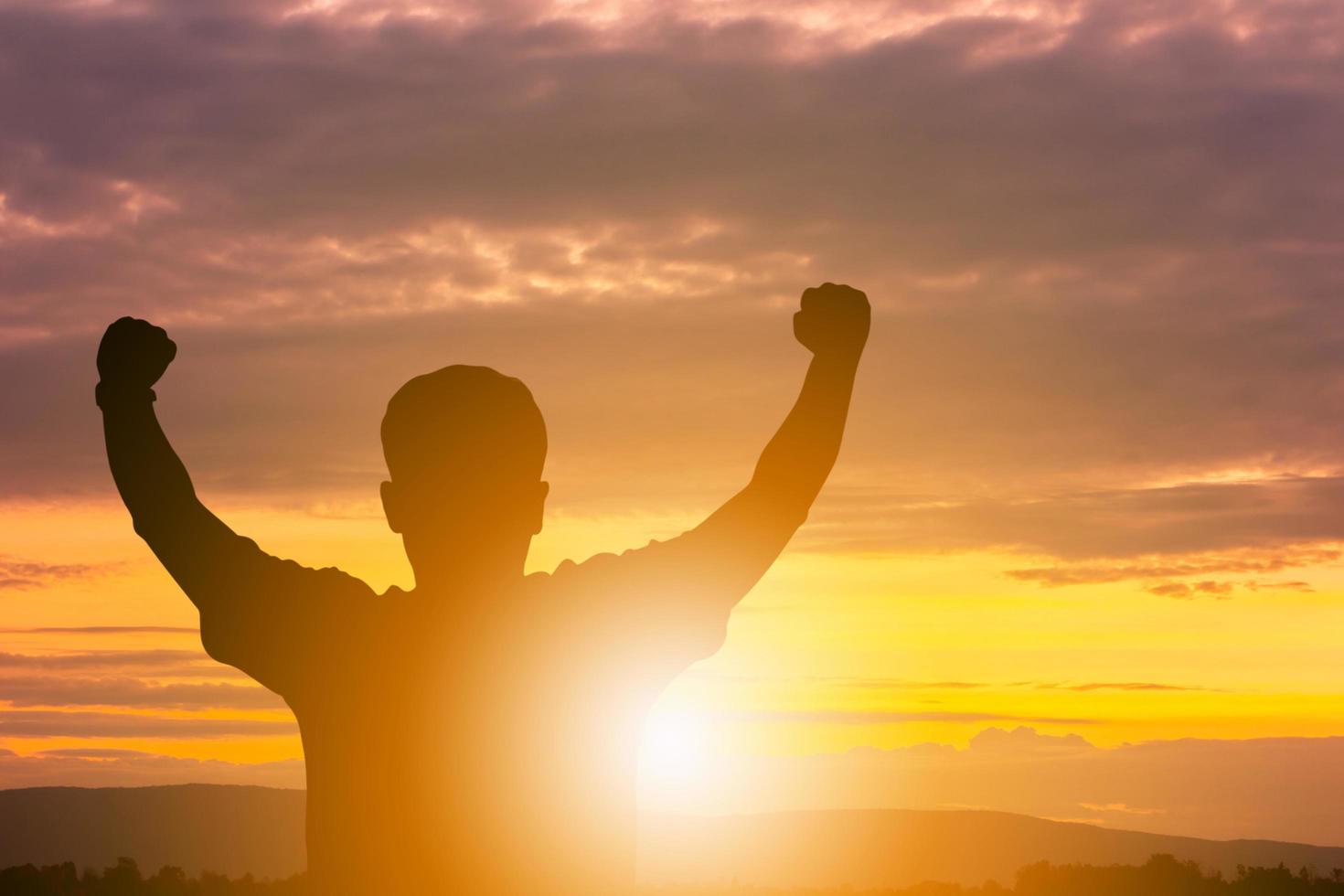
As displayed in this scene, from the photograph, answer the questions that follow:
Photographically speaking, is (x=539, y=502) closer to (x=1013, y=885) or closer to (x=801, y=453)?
(x=801, y=453)

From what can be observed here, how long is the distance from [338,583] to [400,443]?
515 millimetres

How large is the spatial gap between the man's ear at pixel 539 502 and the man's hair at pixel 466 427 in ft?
0.18

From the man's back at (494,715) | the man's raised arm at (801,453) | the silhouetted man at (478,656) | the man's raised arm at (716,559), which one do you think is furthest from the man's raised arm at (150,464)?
the man's raised arm at (801,453)

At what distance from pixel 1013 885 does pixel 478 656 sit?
13.9 ft

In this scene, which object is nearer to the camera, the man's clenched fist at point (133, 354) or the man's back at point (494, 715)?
the man's back at point (494, 715)

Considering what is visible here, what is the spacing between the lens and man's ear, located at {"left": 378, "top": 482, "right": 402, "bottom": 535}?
16.2ft

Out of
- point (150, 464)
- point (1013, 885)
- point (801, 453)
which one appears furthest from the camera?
point (1013, 885)

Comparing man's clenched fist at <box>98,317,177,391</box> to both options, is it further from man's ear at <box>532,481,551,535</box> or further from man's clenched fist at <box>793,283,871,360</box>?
man's clenched fist at <box>793,283,871,360</box>

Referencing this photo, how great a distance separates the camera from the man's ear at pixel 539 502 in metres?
4.88

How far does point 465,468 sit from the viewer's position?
189 inches

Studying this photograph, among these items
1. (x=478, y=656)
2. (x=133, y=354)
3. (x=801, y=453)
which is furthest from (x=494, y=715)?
(x=133, y=354)

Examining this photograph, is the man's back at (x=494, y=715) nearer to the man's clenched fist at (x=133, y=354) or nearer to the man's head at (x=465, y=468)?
the man's head at (x=465, y=468)

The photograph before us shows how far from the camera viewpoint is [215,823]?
5406 centimetres

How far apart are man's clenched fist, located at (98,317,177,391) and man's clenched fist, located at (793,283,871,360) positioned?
241 cm
